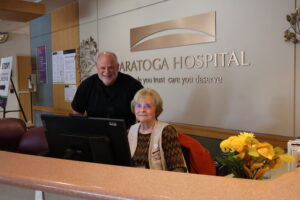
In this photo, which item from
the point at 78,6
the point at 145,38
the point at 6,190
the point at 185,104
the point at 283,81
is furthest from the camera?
the point at 78,6

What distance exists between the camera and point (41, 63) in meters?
6.15

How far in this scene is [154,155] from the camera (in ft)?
6.17

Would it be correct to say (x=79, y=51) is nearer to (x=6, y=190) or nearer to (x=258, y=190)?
(x=6, y=190)

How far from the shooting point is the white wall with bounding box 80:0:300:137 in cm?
254

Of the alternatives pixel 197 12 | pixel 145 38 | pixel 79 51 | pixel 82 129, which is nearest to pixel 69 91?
pixel 79 51

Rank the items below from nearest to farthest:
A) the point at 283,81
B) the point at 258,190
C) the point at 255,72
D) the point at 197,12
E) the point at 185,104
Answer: the point at 258,190 → the point at 283,81 → the point at 255,72 → the point at 197,12 → the point at 185,104

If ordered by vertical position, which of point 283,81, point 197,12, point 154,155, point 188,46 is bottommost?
point 154,155

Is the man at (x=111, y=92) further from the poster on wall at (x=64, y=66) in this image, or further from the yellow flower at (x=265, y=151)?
the poster on wall at (x=64, y=66)

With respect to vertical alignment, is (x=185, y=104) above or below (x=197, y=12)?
below

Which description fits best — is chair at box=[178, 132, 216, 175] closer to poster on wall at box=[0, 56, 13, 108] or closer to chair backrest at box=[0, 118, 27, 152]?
chair backrest at box=[0, 118, 27, 152]

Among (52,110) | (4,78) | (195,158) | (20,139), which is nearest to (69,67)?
(52,110)

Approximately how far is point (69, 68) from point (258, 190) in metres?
4.82

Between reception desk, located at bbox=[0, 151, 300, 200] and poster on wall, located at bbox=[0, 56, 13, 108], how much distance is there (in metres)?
5.36

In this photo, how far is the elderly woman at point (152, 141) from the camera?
1865mm
